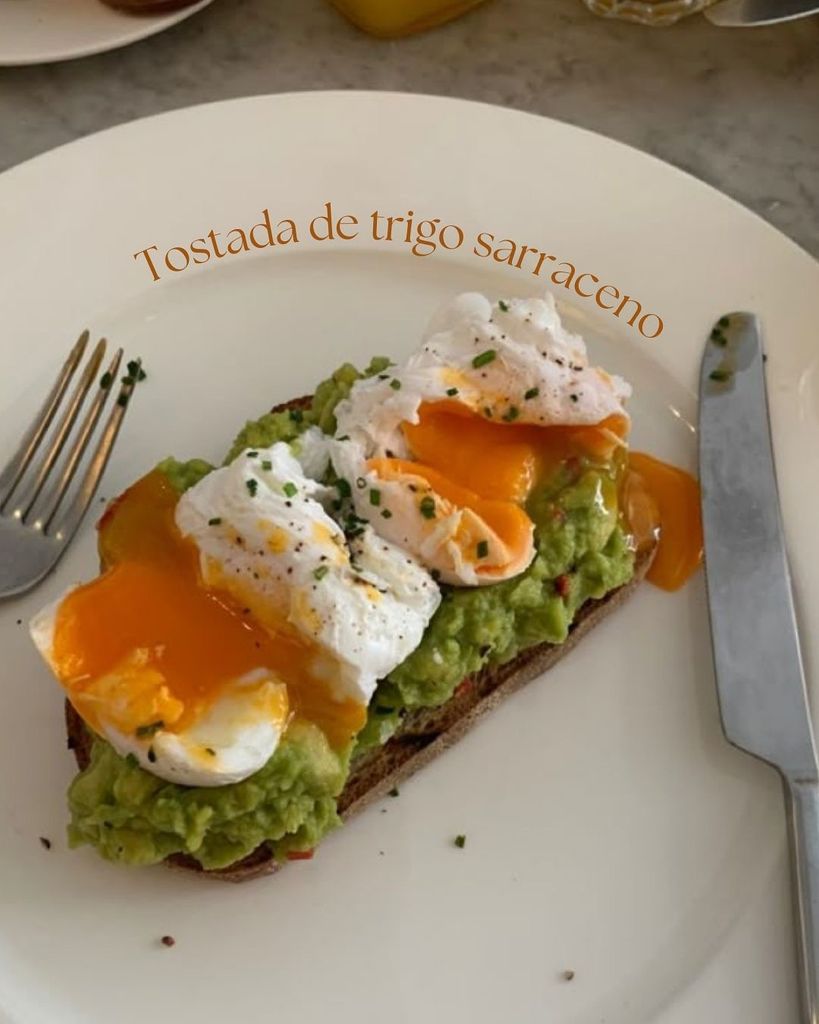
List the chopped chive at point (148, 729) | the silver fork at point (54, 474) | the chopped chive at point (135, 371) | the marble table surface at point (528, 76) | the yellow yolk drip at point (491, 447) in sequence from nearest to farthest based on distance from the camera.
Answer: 1. the chopped chive at point (148, 729)
2. the yellow yolk drip at point (491, 447)
3. the silver fork at point (54, 474)
4. the chopped chive at point (135, 371)
5. the marble table surface at point (528, 76)

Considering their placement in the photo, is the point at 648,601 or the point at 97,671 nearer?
the point at 97,671

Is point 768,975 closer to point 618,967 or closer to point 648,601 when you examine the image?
point 618,967

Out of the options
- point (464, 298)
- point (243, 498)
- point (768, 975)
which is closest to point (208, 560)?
point (243, 498)

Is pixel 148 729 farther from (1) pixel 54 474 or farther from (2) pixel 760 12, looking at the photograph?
(2) pixel 760 12

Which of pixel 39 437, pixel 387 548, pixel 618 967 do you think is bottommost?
pixel 618 967

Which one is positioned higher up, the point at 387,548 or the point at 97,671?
the point at 387,548

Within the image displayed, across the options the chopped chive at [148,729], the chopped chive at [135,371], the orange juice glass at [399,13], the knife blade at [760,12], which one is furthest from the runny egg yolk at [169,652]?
the knife blade at [760,12]

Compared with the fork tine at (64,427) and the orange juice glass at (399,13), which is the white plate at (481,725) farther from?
the orange juice glass at (399,13)
